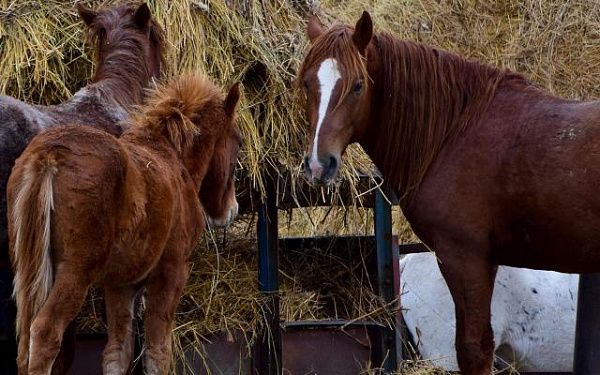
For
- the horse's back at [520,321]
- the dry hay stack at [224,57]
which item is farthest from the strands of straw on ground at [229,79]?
the horse's back at [520,321]

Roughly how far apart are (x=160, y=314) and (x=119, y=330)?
0.66ft

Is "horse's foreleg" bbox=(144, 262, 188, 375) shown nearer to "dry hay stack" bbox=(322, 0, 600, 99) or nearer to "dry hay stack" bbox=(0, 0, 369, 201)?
"dry hay stack" bbox=(0, 0, 369, 201)

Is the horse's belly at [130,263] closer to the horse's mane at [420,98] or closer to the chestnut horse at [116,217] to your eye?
the chestnut horse at [116,217]

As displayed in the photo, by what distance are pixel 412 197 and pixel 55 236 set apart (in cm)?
177

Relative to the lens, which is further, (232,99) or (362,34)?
(232,99)

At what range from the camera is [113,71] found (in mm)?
5777

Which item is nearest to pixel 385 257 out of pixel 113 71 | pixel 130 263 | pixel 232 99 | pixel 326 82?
pixel 232 99

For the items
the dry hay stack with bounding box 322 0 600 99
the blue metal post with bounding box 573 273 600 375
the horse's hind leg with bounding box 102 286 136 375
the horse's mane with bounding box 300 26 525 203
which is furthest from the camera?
the dry hay stack with bounding box 322 0 600 99

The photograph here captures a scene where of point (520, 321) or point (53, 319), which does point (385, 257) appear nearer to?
point (520, 321)

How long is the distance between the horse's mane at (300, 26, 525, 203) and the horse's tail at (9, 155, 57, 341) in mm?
1727

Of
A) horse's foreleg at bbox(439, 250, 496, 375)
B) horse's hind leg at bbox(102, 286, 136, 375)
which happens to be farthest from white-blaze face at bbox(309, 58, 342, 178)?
horse's hind leg at bbox(102, 286, 136, 375)

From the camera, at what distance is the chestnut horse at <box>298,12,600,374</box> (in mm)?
4520

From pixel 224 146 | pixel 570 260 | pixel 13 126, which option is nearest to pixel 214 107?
pixel 224 146

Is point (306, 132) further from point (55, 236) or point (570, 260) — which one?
point (55, 236)
